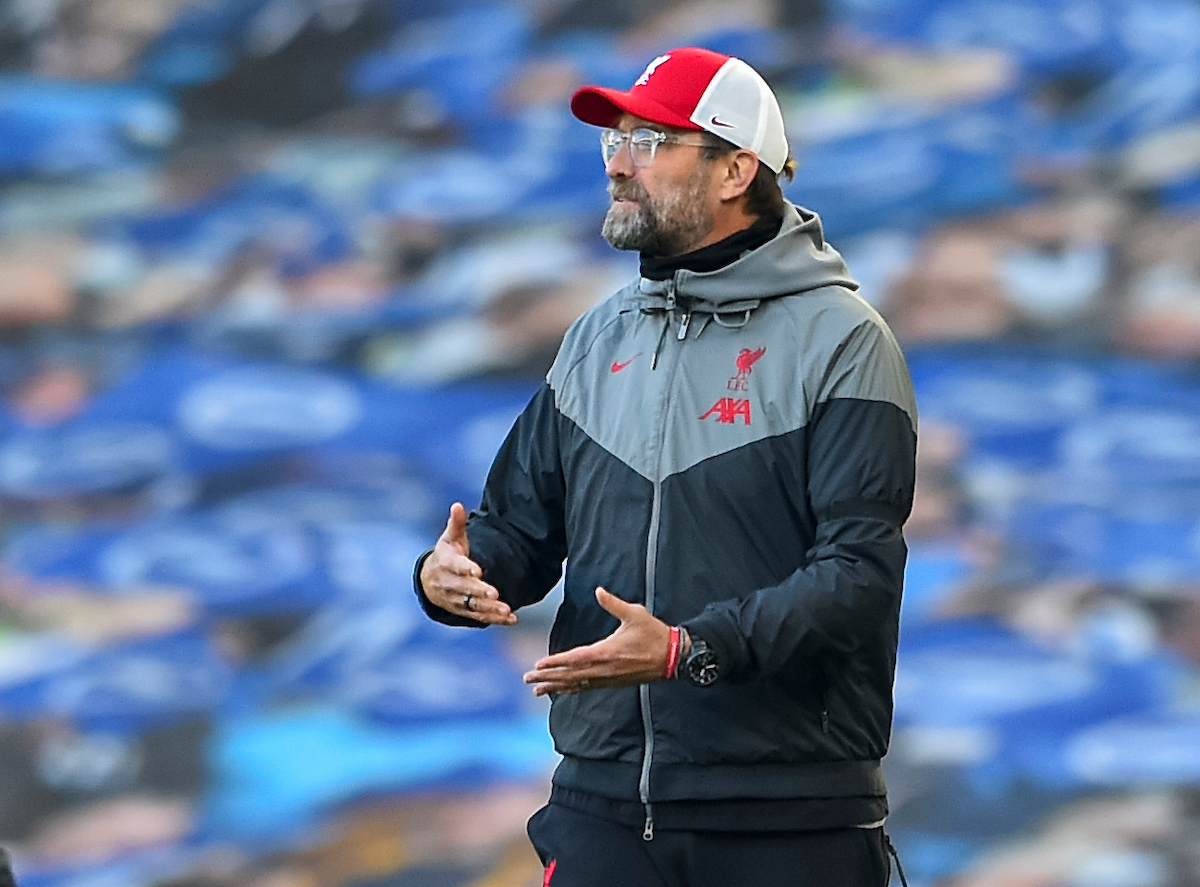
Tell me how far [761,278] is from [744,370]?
12cm

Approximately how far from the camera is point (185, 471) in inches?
177

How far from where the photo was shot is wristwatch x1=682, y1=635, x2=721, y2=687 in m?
1.92

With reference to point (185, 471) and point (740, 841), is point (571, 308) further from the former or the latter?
point (740, 841)

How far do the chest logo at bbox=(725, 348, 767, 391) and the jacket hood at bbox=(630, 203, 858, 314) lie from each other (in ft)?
0.20

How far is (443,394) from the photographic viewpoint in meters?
4.46

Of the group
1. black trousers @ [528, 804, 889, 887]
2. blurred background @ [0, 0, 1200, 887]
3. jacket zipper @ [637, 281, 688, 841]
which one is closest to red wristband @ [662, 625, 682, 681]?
jacket zipper @ [637, 281, 688, 841]

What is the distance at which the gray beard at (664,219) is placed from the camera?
220 cm

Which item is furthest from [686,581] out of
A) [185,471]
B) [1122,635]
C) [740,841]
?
[185,471]

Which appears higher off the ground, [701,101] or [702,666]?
[701,101]

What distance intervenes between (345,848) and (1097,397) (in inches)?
80.4

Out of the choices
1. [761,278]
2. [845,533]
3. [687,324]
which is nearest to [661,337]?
[687,324]

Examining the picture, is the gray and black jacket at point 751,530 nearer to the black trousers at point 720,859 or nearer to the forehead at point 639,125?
the black trousers at point 720,859

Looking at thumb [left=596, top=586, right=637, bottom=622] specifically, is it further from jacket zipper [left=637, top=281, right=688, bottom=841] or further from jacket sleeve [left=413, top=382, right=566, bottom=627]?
jacket sleeve [left=413, top=382, right=566, bottom=627]

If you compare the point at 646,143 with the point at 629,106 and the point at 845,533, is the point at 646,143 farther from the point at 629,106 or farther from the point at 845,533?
the point at 845,533
